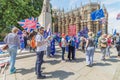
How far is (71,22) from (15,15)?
1837 inches

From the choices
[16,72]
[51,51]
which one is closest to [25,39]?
[51,51]

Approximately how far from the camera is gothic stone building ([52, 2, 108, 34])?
57.5 m

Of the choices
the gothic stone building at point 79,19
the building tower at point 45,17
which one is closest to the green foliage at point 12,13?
the building tower at point 45,17

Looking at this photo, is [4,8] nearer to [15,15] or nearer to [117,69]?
[15,15]

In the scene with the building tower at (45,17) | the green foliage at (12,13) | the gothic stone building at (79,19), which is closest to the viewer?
the building tower at (45,17)

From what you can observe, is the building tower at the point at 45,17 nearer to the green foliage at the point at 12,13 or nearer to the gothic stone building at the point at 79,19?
the green foliage at the point at 12,13

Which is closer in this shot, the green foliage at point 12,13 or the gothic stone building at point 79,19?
the green foliage at point 12,13

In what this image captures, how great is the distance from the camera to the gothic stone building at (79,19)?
57.5 metres

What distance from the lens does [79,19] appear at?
214ft

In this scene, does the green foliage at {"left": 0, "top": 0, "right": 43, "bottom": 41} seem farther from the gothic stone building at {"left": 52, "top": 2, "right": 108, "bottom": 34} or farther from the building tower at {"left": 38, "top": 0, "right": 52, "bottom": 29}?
the gothic stone building at {"left": 52, "top": 2, "right": 108, "bottom": 34}

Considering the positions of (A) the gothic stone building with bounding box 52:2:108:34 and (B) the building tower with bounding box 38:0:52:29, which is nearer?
(B) the building tower with bounding box 38:0:52:29

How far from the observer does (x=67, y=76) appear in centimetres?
684

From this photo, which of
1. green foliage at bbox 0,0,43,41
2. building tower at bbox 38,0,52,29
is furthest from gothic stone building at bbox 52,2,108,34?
building tower at bbox 38,0,52,29

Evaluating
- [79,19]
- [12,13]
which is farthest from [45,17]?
[79,19]
